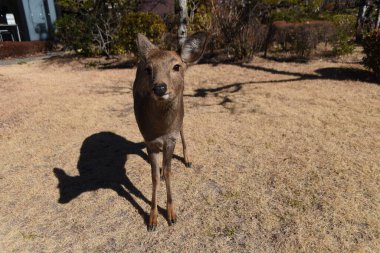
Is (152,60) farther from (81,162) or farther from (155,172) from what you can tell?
(81,162)

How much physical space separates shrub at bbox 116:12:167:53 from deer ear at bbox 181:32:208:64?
9216 millimetres

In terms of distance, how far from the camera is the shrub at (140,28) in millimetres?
11891

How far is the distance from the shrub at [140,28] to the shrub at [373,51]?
7.38 metres

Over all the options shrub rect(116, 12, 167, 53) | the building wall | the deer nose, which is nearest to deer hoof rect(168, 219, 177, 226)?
the deer nose

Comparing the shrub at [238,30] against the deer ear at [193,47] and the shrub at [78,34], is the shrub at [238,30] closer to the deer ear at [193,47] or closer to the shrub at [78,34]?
the shrub at [78,34]

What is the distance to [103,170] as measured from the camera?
5.07 m

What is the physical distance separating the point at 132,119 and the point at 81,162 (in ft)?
6.97

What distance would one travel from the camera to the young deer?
2871 millimetres

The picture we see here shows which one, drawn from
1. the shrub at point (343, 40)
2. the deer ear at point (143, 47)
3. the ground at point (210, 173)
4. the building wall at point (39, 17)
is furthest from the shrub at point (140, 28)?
the building wall at point (39, 17)

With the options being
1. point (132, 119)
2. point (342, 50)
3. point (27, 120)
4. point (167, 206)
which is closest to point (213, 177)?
point (167, 206)

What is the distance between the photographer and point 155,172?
368cm

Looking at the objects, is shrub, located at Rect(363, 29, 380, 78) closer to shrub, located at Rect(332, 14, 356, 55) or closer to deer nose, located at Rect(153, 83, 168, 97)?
shrub, located at Rect(332, 14, 356, 55)

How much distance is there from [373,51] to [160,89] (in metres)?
8.88

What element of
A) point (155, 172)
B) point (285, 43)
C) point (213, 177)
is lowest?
point (213, 177)
